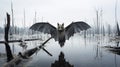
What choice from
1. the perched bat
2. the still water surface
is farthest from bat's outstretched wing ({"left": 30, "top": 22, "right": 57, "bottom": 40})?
the still water surface

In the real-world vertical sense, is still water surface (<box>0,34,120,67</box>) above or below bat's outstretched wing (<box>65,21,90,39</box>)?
below

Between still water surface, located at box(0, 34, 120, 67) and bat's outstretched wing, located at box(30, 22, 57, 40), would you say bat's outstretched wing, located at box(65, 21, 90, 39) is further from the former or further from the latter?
still water surface, located at box(0, 34, 120, 67)

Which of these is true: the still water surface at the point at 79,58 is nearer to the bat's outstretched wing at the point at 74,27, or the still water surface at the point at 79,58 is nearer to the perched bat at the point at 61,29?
the perched bat at the point at 61,29

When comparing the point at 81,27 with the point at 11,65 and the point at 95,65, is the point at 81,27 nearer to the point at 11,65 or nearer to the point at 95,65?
the point at 95,65

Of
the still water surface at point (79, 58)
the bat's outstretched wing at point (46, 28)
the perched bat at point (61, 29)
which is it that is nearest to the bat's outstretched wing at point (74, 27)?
the perched bat at point (61, 29)

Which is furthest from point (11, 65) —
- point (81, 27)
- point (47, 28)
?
point (81, 27)

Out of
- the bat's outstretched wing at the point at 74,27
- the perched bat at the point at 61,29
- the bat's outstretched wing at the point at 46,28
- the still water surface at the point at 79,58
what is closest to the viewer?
the still water surface at the point at 79,58

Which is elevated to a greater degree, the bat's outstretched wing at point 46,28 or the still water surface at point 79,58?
the bat's outstretched wing at point 46,28

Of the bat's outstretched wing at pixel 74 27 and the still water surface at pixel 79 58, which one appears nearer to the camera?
the still water surface at pixel 79 58

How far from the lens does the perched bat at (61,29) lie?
1653 cm

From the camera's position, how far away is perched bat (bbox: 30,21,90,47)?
1653cm

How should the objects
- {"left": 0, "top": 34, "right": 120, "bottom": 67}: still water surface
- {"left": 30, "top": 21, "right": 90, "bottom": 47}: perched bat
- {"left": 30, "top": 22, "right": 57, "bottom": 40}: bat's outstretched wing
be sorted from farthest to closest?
1. {"left": 30, "top": 22, "right": 57, "bottom": 40}: bat's outstretched wing
2. {"left": 30, "top": 21, "right": 90, "bottom": 47}: perched bat
3. {"left": 0, "top": 34, "right": 120, "bottom": 67}: still water surface

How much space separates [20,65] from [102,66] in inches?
218

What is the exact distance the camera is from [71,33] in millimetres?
17859
